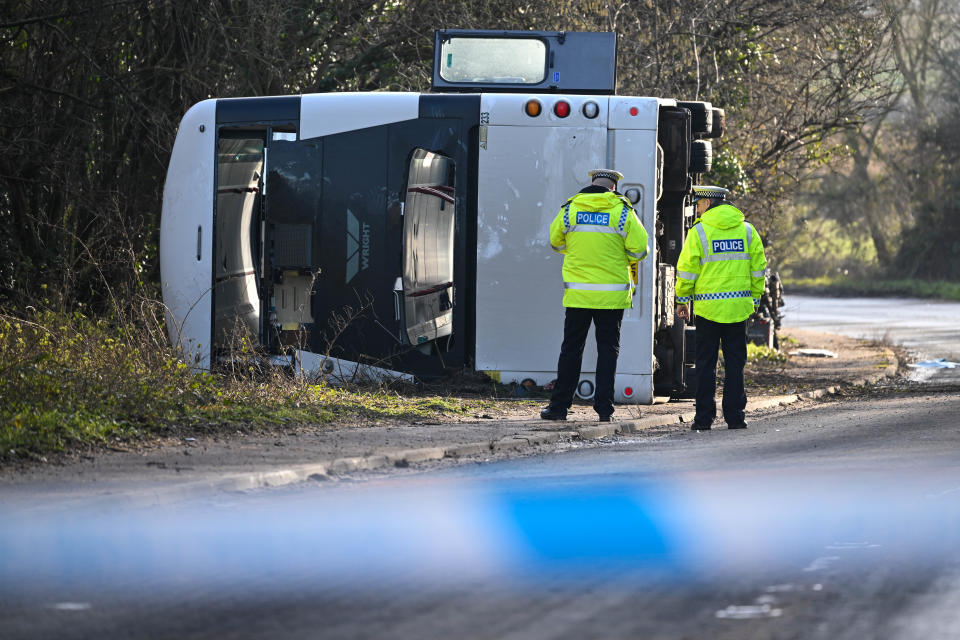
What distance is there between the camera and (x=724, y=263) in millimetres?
10422

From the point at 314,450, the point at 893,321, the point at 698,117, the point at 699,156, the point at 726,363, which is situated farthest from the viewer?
the point at 893,321

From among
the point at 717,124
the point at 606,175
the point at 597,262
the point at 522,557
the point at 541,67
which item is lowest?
the point at 522,557

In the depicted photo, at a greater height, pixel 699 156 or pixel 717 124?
pixel 717 124

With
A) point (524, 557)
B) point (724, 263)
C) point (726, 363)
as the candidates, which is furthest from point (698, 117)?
point (524, 557)

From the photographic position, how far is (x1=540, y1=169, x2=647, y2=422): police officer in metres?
10.2

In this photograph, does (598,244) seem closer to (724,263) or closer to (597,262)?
(597,262)

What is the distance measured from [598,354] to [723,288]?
1.04 m

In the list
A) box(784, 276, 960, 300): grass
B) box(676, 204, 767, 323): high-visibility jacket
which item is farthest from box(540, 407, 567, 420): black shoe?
box(784, 276, 960, 300): grass

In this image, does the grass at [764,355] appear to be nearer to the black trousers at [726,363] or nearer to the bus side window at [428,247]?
the bus side window at [428,247]

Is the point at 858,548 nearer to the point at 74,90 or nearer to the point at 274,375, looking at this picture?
the point at 274,375

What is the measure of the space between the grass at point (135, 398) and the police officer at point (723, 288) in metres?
1.74

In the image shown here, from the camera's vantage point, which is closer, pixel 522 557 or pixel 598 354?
pixel 522 557

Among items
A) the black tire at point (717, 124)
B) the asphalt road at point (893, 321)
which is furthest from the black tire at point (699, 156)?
the asphalt road at point (893, 321)

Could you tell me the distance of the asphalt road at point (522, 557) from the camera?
14.9 ft
